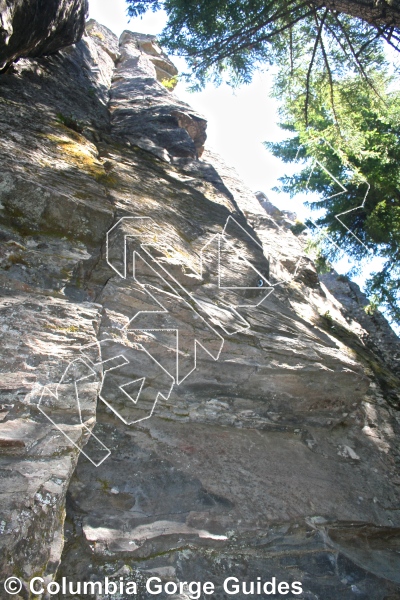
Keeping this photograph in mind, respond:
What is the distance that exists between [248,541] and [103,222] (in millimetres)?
3019

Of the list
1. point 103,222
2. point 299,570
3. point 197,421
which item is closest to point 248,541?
point 299,570

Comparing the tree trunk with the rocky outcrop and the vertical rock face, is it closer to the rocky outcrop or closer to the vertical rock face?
the vertical rock face

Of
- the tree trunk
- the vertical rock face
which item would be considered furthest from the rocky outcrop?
the tree trunk

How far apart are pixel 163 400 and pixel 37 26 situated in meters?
5.33

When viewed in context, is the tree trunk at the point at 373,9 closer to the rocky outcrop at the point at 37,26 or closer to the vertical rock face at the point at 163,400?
the vertical rock face at the point at 163,400

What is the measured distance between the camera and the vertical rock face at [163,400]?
2768 mm

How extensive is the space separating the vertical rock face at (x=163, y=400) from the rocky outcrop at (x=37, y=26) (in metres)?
0.56

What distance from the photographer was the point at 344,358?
15.0 feet

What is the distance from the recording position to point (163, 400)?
379 centimetres

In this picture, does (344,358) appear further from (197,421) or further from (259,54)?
(259,54)

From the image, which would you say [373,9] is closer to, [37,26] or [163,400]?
[37,26]

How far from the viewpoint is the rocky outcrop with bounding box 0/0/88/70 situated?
475 centimetres

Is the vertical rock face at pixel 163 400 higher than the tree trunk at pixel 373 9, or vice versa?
the tree trunk at pixel 373 9

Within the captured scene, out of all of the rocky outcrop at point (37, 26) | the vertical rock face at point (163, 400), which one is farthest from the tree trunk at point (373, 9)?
the rocky outcrop at point (37, 26)
